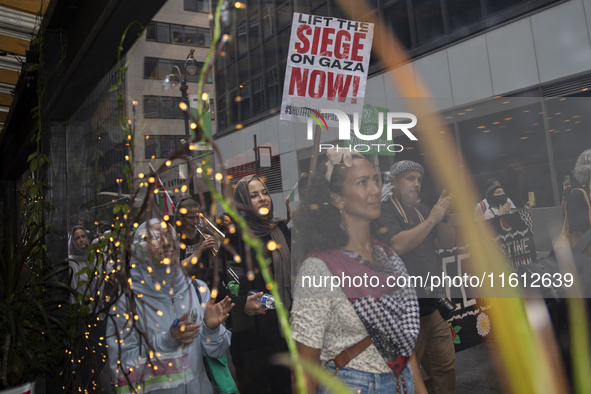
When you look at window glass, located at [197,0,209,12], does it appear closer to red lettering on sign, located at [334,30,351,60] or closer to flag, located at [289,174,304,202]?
red lettering on sign, located at [334,30,351,60]

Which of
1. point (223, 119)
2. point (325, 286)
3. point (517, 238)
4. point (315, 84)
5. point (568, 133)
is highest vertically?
point (315, 84)

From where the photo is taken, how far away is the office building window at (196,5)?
176 cm

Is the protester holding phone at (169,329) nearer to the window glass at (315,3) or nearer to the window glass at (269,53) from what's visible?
the window glass at (269,53)

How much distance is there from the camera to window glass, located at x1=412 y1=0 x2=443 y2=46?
5.59 ft

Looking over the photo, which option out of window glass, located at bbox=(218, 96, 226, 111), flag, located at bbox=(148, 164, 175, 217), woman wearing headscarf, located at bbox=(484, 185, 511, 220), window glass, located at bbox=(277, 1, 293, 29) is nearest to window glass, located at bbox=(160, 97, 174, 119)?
window glass, located at bbox=(218, 96, 226, 111)

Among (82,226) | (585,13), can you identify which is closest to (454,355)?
(585,13)

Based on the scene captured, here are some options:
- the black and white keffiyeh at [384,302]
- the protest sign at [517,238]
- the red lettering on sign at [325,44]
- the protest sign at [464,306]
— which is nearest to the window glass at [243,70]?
the red lettering on sign at [325,44]

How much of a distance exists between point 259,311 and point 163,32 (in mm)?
1271

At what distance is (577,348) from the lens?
1.66 meters

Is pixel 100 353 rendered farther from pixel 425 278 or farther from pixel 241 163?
pixel 425 278

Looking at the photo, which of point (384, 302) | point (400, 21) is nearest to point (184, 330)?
point (384, 302)

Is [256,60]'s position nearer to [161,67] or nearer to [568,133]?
[161,67]

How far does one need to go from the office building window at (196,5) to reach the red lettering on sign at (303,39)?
42 cm

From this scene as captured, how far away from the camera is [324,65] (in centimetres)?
173
